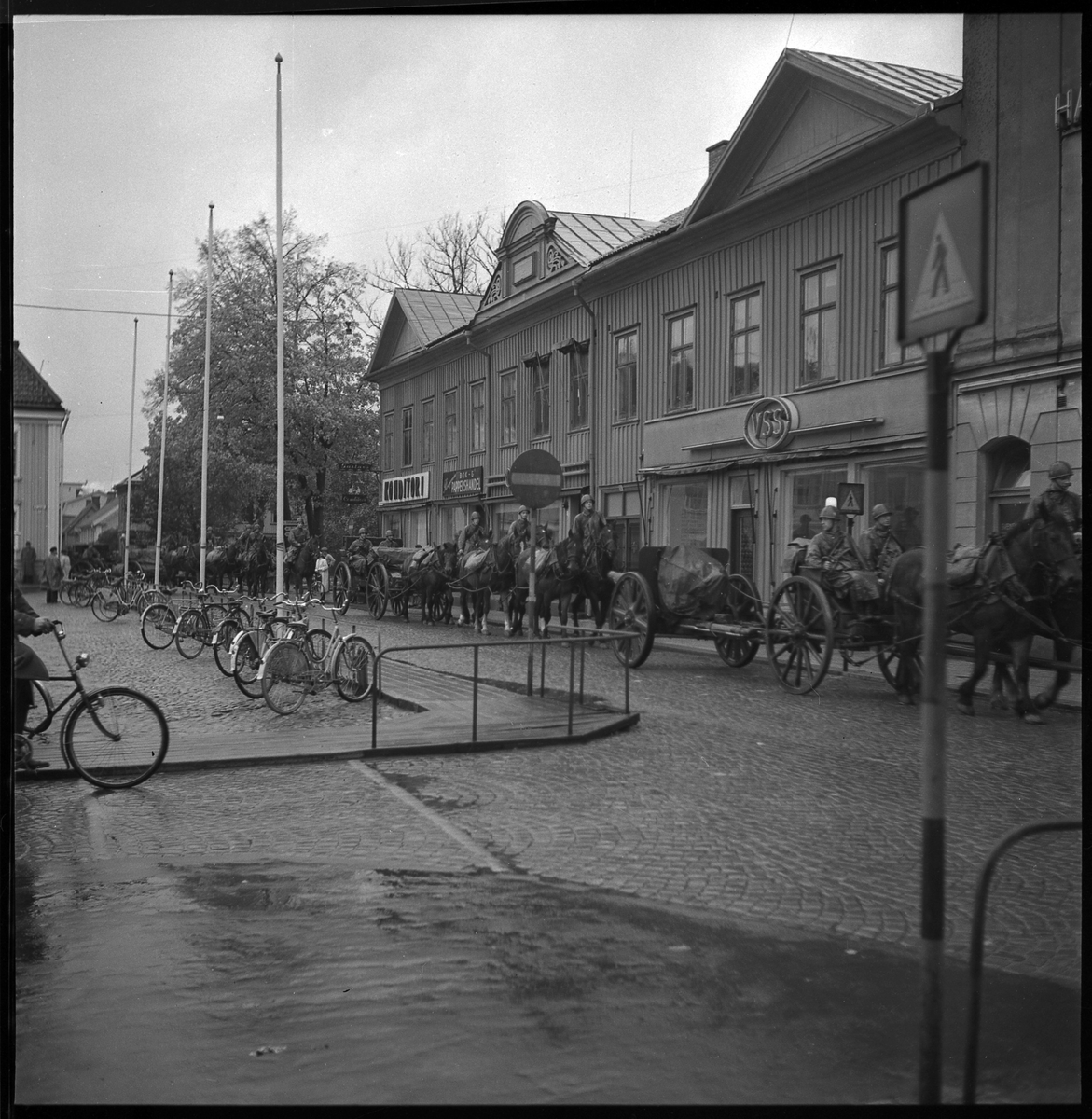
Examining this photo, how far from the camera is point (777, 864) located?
443cm

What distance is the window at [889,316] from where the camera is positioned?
131 inches

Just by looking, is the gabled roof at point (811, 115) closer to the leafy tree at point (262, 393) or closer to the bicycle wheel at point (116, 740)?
the leafy tree at point (262, 393)

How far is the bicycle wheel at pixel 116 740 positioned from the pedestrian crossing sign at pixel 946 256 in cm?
426

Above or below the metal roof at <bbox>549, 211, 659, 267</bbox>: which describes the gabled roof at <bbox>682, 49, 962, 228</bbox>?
above

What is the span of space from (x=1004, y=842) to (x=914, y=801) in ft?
5.62

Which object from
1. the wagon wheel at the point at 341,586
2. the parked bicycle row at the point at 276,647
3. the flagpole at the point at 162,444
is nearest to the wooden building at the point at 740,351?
the wagon wheel at the point at 341,586

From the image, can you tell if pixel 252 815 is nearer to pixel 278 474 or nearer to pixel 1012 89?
pixel 278 474

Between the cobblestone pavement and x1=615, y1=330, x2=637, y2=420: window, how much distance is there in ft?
5.54

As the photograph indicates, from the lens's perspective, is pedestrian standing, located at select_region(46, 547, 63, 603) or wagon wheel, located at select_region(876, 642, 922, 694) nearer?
pedestrian standing, located at select_region(46, 547, 63, 603)

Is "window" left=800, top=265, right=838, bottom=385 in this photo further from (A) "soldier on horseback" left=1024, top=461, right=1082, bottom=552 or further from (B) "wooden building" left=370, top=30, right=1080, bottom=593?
(A) "soldier on horseback" left=1024, top=461, right=1082, bottom=552

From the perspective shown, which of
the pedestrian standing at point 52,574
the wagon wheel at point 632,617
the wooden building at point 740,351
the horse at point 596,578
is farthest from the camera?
the wagon wheel at point 632,617

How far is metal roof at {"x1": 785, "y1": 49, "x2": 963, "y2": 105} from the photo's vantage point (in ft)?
12.2

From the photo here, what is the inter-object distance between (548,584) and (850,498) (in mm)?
3206

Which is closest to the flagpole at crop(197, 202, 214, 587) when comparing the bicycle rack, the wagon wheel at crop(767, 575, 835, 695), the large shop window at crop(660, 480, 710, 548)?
the large shop window at crop(660, 480, 710, 548)
